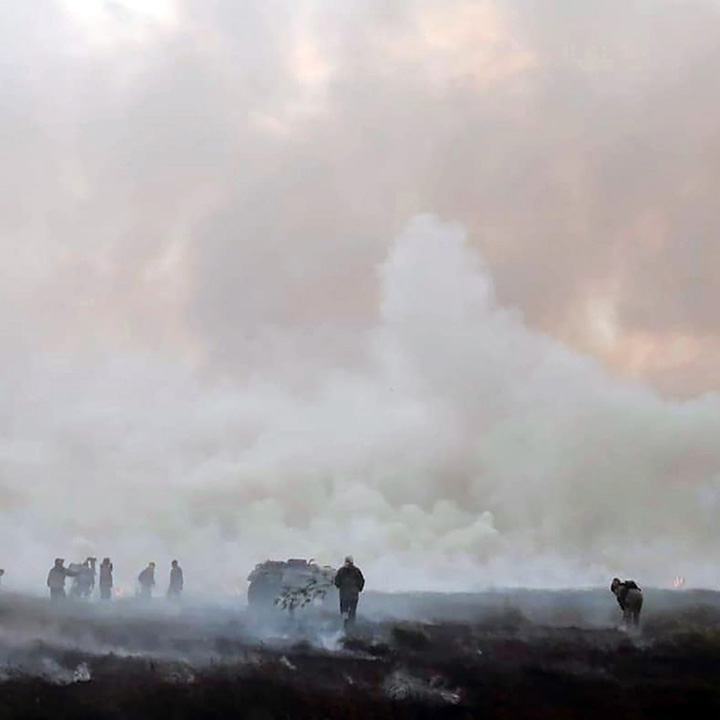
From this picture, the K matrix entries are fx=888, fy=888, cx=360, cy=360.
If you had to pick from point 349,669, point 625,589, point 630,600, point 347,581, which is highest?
point 347,581

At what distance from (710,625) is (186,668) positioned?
31.6m

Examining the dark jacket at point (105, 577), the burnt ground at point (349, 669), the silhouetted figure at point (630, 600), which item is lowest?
the burnt ground at point (349, 669)

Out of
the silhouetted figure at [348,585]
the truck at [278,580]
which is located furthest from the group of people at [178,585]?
the truck at [278,580]

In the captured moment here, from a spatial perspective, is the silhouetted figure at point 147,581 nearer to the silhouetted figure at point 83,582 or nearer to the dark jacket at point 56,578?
the silhouetted figure at point 83,582

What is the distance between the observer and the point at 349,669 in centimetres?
3447

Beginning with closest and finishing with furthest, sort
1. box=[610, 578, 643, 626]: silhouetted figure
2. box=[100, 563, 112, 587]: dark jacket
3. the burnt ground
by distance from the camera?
the burnt ground
box=[610, 578, 643, 626]: silhouetted figure
box=[100, 563, 112, 587]: dark jacket

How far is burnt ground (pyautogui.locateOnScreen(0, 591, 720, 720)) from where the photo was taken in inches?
1152

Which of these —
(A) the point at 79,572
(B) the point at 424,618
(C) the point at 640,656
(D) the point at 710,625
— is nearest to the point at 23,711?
(C) the point at 640,656

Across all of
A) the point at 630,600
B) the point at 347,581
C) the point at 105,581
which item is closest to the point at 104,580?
the point at 105,581

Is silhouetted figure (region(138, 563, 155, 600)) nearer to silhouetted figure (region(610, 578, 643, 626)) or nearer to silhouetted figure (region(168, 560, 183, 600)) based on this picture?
silhouetted figure (region(168, 560, 183, 600))

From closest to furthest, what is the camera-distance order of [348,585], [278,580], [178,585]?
[348,585], [278,580], [178,585]

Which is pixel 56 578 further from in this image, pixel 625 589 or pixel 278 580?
pixel 625 589

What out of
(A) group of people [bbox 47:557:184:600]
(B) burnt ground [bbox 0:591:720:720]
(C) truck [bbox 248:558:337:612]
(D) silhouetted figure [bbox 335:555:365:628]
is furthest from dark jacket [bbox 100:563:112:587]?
(D) silhouetted figure [bbox 335:555:365:628]

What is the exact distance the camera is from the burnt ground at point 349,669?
29266mm
